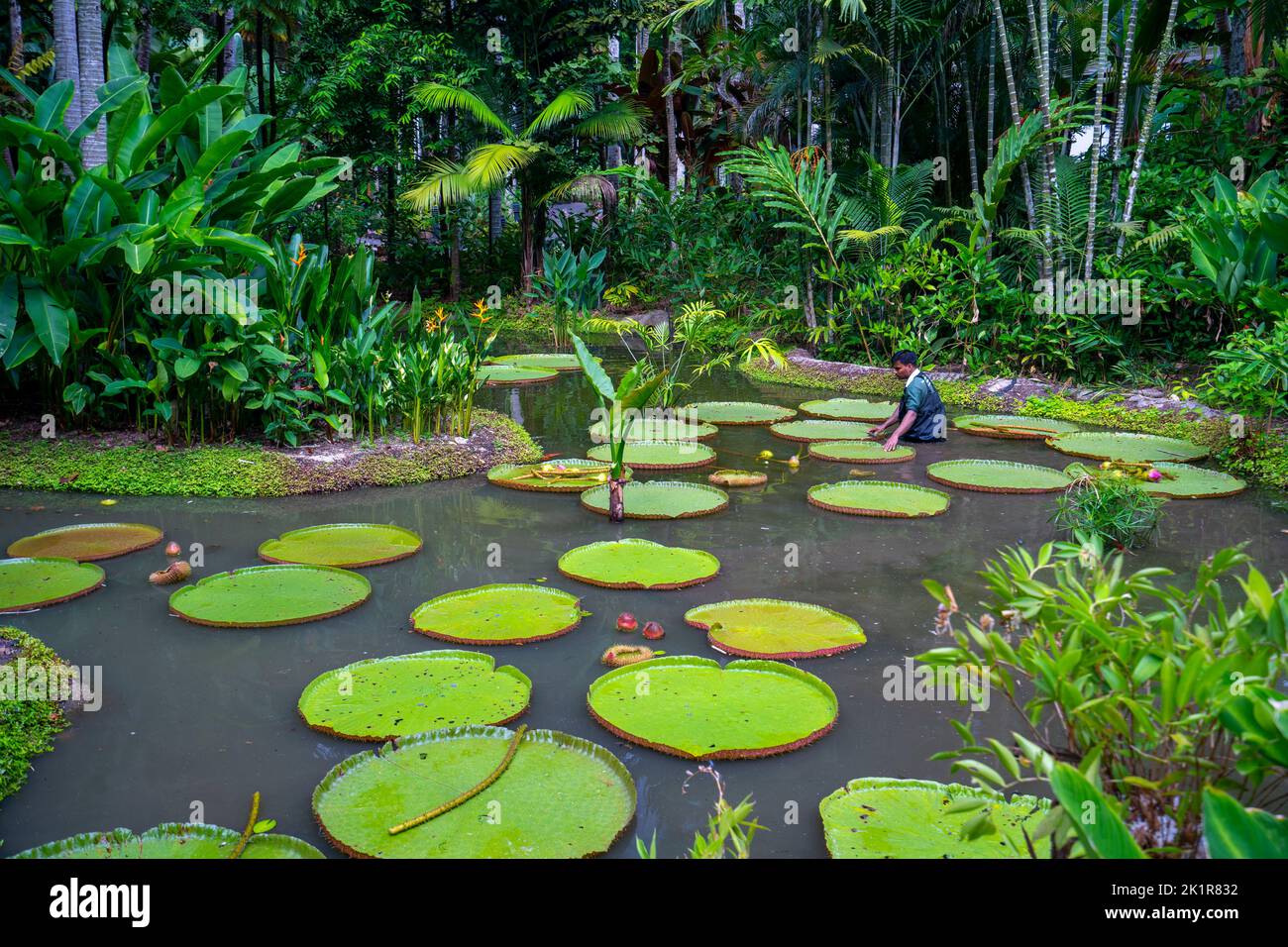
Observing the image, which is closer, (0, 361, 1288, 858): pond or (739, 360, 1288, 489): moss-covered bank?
(0, 361, 1288, 858): pond

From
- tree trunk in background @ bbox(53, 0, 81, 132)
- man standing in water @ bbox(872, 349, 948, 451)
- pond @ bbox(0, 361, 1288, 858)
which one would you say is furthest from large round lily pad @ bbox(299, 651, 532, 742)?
tree trunk in background @ bbox(53, 0, 81, 132)

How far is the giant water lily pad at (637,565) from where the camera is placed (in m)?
4.48

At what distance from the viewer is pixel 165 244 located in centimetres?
584

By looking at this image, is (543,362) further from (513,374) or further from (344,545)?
(344,545)

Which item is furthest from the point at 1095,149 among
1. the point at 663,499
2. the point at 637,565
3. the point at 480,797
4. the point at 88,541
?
the point at 88,541

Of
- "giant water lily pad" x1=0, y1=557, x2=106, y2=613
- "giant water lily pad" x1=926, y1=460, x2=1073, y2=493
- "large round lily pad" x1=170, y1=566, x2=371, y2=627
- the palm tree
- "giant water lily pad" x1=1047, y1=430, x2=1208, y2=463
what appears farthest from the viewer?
the palm tree

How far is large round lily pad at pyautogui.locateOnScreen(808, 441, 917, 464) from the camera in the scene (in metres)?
6.79

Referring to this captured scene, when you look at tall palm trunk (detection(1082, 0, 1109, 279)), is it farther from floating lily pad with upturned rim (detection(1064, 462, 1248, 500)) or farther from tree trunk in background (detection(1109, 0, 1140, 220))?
floating lily pad with upturned rim (detection(1064, 462, 1248, 500))

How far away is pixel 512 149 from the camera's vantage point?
13344 mm

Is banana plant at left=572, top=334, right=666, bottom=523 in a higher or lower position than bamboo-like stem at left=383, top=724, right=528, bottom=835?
higher

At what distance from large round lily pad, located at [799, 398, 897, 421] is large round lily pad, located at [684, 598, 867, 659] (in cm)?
433

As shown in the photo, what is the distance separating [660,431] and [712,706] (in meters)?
4.50

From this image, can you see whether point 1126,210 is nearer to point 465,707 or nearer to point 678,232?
point 678,232

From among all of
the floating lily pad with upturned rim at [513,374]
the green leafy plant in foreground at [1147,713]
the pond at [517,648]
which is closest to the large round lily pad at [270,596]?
the pond at [517,648]
